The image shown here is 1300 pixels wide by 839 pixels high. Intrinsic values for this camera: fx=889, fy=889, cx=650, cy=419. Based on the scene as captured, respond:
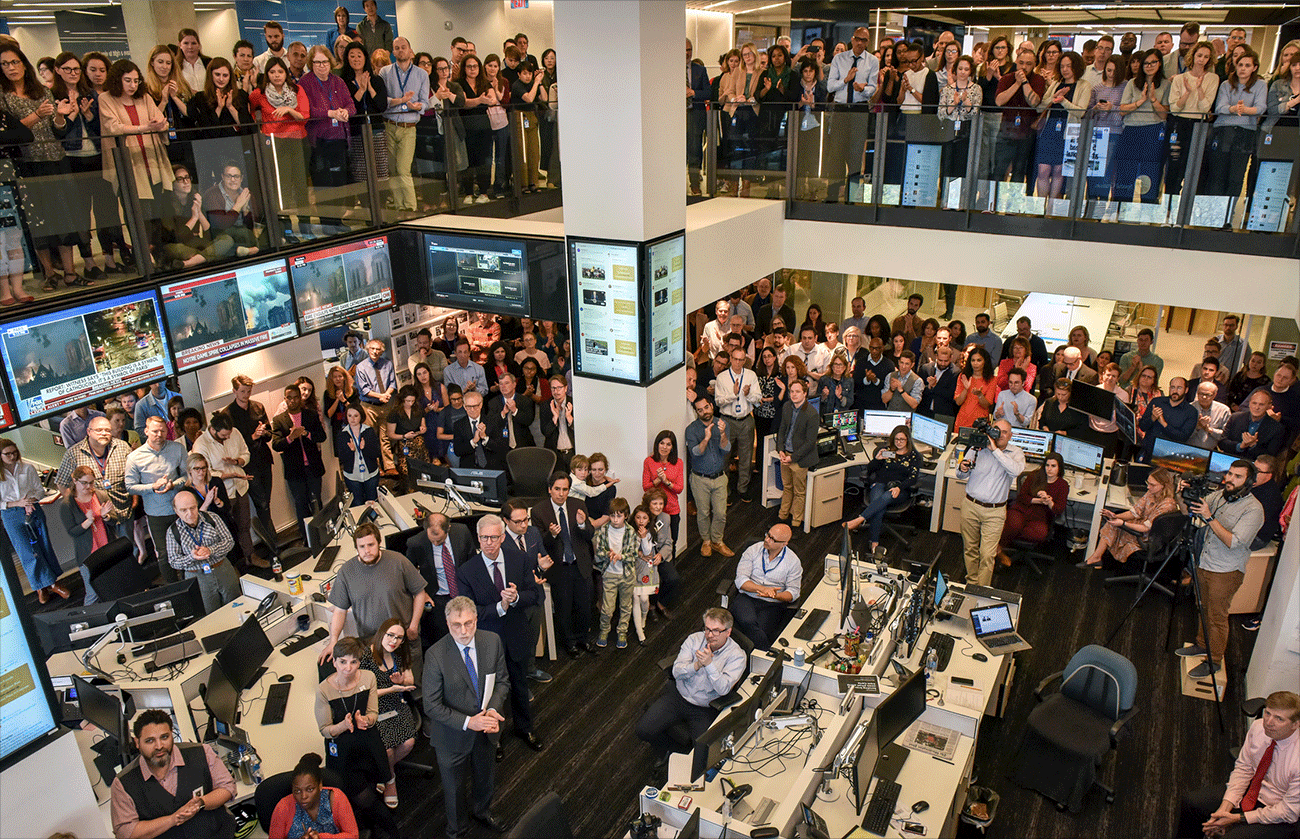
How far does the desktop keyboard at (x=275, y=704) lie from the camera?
219 inches

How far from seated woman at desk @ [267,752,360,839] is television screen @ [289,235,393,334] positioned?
472 cm

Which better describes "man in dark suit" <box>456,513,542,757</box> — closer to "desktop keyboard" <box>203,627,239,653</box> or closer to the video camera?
"desktop keyboard" <box>203,627,239,653</box>

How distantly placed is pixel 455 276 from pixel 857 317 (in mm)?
5131

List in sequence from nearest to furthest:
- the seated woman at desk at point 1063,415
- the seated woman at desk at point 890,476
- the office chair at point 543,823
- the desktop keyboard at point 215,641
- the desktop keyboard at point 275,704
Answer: the office chair at point 543,823 < the desktop keyboard at point 275,704 < the desktop keyboard at point 215,641 < the seated woman at desk at point 890,476 < the seated woman at desk at point 1063,415

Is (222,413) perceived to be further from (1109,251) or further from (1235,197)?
(1235,197)

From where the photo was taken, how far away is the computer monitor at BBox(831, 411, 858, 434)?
374 inches

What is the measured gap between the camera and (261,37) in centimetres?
1325

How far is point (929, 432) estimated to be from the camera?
931cm

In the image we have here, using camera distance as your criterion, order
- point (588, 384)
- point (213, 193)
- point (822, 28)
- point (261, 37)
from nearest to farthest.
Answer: point (213, 193) < point (588, 384) < point (261, 37) < point (822, 28)

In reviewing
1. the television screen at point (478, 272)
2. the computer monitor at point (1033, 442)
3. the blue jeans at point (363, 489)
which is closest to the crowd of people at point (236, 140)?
the television screen at point (478, 272)

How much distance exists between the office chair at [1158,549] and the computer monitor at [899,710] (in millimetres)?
3048

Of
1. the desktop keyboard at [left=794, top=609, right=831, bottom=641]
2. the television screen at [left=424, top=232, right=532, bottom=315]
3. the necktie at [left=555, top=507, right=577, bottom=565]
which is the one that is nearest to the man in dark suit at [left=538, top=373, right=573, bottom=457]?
the television screen at [left=424, top=232, right=532, bottom=315]

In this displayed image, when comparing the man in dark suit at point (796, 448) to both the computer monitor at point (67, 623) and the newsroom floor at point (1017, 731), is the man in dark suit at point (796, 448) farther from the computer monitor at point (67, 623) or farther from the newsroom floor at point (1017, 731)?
the computer monitor at point (67, 623)

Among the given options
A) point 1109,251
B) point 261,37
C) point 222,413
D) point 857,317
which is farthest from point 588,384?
point 261,37
